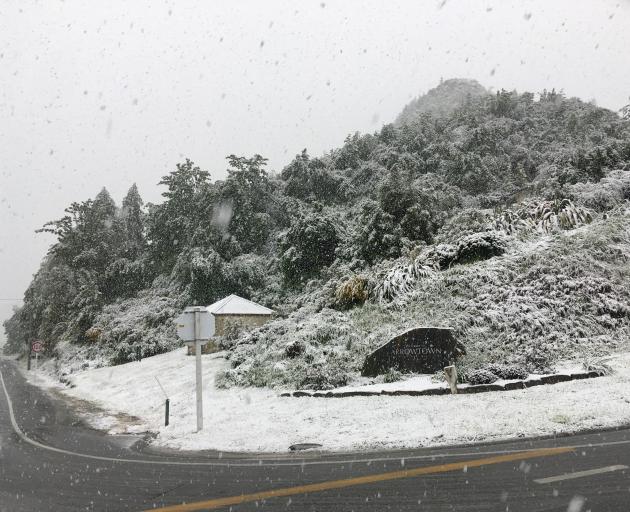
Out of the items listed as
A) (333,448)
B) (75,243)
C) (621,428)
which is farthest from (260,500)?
(75,243)

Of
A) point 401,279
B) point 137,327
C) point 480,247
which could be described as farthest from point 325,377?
point 137,327

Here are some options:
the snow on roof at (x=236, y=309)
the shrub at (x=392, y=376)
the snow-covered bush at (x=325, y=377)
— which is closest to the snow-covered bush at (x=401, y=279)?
the snow-covered bush at (x=325, y=377)

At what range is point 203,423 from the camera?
38.3 feet

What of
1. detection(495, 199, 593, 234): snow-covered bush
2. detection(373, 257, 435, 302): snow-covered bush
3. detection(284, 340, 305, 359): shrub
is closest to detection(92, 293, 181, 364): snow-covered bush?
detection(284, 340, 305, 359): shrub

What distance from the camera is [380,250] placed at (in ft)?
79.1

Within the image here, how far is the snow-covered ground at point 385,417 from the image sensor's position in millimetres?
8500

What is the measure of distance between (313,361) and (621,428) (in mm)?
Result: 8980

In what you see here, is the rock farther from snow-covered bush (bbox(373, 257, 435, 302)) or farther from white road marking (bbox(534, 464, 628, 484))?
white road marking (bbox(534, 464, 628, 484))

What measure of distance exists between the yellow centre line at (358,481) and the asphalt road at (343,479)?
0.5 inches

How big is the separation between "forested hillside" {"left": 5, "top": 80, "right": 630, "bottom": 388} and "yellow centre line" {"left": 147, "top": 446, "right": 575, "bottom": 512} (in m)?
6.42

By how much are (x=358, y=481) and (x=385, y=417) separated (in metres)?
4.23

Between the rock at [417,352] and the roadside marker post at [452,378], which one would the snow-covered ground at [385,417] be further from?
the rock at [417,352]

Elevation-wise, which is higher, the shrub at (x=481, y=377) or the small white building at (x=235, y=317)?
the small white building at (x=235, y=317)

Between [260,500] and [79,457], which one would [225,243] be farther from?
[260,500]
